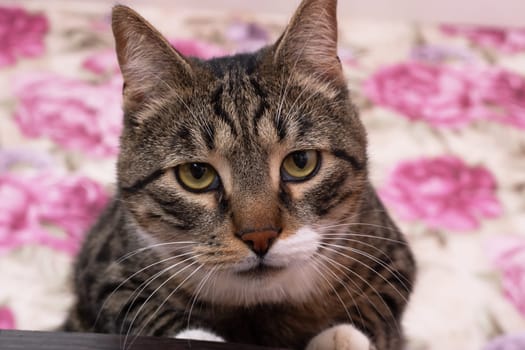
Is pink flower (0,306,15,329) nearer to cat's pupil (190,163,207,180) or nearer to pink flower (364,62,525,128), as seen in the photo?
cat's pupil (190,163,207,180)

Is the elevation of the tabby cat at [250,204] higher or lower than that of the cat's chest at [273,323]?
higher

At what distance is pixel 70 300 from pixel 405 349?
0.68m

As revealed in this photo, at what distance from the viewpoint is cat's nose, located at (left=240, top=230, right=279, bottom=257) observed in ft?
2.93

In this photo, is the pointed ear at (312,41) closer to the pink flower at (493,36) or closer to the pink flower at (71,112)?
the pink flower at (71,112)

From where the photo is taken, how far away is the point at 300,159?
988 mm

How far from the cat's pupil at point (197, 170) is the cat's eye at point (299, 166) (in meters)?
0.11

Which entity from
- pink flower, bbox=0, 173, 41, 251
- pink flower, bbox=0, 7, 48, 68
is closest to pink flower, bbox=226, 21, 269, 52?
pink flower, bbox=0, 7, 48, 68

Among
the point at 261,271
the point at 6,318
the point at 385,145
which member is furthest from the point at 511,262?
the point at 6,318

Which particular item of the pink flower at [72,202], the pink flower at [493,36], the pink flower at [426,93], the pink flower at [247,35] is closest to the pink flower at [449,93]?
the pink flower at [426,93]

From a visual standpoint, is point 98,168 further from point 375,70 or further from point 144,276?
point 375,70

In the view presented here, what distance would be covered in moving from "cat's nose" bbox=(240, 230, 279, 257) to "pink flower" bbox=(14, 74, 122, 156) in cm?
93

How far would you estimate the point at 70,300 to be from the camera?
A: 143 centimetres

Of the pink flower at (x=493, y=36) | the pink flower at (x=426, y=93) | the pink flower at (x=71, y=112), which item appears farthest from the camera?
the pink flower at (x=493, y=36)

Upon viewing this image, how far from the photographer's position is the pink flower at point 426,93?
6.32 feet
